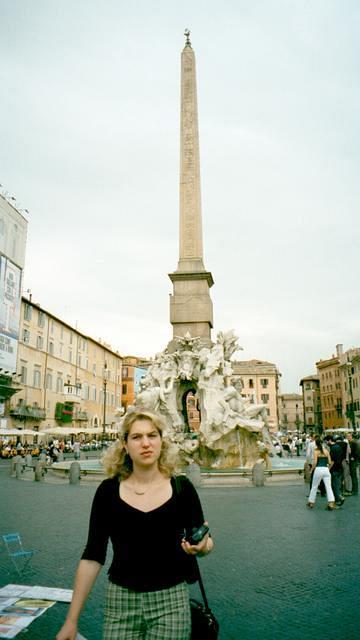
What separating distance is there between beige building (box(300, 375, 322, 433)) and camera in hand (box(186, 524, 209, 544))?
8595 centimetres

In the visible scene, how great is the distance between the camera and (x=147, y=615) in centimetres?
204

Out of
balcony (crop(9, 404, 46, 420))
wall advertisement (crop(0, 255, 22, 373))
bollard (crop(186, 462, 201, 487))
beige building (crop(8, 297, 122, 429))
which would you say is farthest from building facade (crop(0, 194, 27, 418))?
bollard (crop(186, 462, 201, 487))

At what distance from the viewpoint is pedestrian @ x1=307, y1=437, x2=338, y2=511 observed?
375 inches

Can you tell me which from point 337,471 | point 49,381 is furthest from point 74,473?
point 49,381

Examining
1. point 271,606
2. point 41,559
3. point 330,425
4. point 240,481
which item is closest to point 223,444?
point 240,481

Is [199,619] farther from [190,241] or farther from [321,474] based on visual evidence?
[190,241]

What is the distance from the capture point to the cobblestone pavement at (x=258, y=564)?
12.9 ft

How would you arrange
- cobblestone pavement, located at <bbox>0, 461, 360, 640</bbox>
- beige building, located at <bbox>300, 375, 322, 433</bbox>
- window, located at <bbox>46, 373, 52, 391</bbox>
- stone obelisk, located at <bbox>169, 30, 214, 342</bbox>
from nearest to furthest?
cobblestone pavement, located at <bbox>0, 461, 360, 640</bbox> → stone obelisk, located at <bbox>169, 30, 214, 342</bbox> → window, located at <bbox>46, 373, 52, 391</bbox> → beige building, located at <bbox>300, 375, 322, 433</bbox>

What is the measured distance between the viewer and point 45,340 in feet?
138

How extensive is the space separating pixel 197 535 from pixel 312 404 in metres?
88.0

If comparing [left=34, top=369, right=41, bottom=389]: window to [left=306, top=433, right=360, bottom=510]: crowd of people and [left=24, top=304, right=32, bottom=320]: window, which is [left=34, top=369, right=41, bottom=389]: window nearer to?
[left=24, top=304, right=32, bottom=320]: window

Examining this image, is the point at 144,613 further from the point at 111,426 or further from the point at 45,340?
the point at 111,426

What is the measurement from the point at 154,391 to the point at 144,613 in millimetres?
14801

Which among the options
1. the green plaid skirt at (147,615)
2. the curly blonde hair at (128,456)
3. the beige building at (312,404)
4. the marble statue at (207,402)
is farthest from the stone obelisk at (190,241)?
the beige building at (312,404)
